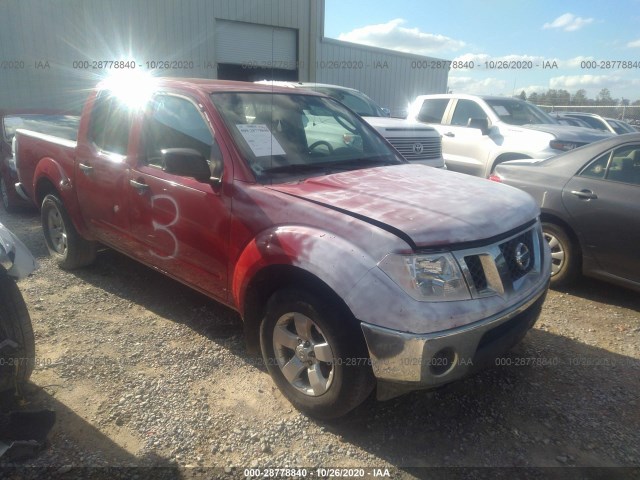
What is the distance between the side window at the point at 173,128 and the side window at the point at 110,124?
276mm

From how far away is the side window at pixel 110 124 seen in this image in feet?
12.2

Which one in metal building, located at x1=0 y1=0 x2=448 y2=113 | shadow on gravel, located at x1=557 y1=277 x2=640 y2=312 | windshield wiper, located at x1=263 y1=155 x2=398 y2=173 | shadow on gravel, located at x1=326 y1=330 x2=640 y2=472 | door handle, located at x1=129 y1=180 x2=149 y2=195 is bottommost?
shadow on gravel, located at x1=326 y1=330 x2=640 y2=472

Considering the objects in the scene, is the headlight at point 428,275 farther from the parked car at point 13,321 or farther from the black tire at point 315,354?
the parked car at point 13,321

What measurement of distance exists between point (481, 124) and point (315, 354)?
657 centimetres

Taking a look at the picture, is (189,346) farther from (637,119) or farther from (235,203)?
(637,119)

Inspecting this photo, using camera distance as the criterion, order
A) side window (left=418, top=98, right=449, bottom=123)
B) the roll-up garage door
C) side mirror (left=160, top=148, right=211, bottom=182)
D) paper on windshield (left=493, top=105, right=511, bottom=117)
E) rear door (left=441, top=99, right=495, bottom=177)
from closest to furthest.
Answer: side mirror (left=160, top=148, right=211, bottom=182)
rear door (left=441, top=99, right=495, bottom=177)
paper on windshield (left=493, top=105, right=511, bottom=117)
side window (left=418, top=98, right=449, bottom=123)
the roll-up garage door

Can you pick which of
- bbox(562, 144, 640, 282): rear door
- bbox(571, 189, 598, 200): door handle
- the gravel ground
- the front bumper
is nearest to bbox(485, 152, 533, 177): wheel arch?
bbox(562, 144, 640, 282): rear door

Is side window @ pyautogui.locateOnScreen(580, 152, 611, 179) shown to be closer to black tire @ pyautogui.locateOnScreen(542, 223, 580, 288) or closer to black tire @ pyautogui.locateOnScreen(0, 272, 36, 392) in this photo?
black tire @ pyautogui.locateOnScreen(542, 223, 580, 288)

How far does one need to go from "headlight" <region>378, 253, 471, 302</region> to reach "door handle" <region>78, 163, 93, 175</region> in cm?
296

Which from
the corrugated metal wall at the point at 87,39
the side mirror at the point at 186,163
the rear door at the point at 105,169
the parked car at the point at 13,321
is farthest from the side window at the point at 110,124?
the corrugated metal wall at the point at 87,39

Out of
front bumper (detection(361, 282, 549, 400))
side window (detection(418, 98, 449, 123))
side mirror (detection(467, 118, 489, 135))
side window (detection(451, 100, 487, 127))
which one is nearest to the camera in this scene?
front bumper (detection(361, 282, 549, 400))

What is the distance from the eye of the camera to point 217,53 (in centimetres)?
1472

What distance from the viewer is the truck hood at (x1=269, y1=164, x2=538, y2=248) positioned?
7.43ft

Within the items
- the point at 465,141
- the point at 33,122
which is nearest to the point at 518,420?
the point at 465,141
